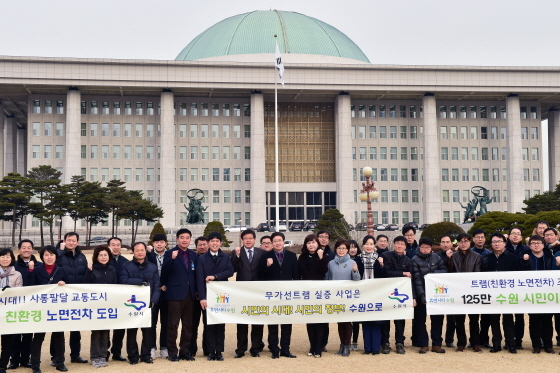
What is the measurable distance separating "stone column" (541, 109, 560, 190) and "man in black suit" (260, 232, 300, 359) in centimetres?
7386

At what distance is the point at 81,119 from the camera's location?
68.4 metres

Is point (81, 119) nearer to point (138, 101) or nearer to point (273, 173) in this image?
point (138, 101)

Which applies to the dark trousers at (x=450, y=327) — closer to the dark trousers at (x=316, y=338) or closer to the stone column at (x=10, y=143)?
the dark trousers at (x=316, y=338)

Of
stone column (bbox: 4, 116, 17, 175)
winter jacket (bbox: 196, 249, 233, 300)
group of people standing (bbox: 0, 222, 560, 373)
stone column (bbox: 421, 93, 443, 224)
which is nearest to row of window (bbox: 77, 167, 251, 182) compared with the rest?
stone column (bbox: 4, 116, 17, 175)

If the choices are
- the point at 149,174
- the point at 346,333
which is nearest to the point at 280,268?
the point at 346,333

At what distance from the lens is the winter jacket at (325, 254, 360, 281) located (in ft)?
35.9

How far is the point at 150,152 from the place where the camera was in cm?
7019

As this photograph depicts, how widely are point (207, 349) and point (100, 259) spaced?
2469 millimetres

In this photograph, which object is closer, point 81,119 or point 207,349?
point 207,349

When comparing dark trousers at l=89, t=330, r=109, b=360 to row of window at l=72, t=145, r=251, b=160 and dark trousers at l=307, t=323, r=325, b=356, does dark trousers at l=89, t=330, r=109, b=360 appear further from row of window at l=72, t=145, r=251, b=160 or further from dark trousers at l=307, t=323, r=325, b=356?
row of window at l=72, t=145, r=251, b=160

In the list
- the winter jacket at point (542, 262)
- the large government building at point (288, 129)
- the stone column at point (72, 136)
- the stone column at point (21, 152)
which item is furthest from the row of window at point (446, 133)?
the winter jacket at point (542, 262)

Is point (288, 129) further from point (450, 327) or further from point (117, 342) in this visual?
point (117, 342)

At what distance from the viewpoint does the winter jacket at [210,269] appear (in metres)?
10.6

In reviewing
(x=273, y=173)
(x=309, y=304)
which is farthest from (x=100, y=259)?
(x=273, y=173)
